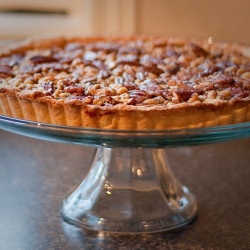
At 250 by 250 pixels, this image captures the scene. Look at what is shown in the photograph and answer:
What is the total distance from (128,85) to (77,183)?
0.78 feet

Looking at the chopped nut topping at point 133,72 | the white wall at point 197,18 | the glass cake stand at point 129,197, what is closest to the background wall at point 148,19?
the white wall at point 197,18

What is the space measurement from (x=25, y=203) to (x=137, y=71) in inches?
12.5

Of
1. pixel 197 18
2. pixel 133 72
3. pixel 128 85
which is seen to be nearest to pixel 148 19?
pixel 197 18

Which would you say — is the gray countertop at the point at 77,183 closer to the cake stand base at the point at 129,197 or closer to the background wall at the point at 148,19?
the cake stand base at the point at 129,197

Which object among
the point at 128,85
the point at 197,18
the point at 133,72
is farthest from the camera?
the point at 197,18

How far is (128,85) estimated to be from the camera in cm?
77

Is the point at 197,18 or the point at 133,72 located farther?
the point at 197,18

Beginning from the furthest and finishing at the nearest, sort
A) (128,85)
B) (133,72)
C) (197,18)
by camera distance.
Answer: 1. (197,18)
2. (133,72)
3. (128,85)

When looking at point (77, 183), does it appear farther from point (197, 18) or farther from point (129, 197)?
point (197, 18)

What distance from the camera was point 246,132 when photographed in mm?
641

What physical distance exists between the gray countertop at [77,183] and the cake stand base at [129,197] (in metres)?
0.02

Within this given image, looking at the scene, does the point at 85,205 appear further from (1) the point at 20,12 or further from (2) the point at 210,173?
(1) the point at 20,12

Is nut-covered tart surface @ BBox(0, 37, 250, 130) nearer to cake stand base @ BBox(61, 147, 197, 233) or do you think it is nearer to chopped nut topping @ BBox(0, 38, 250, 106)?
chopped nut topping @ BBox(0, 38, 250, 106)

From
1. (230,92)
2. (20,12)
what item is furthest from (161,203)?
(20,12)
